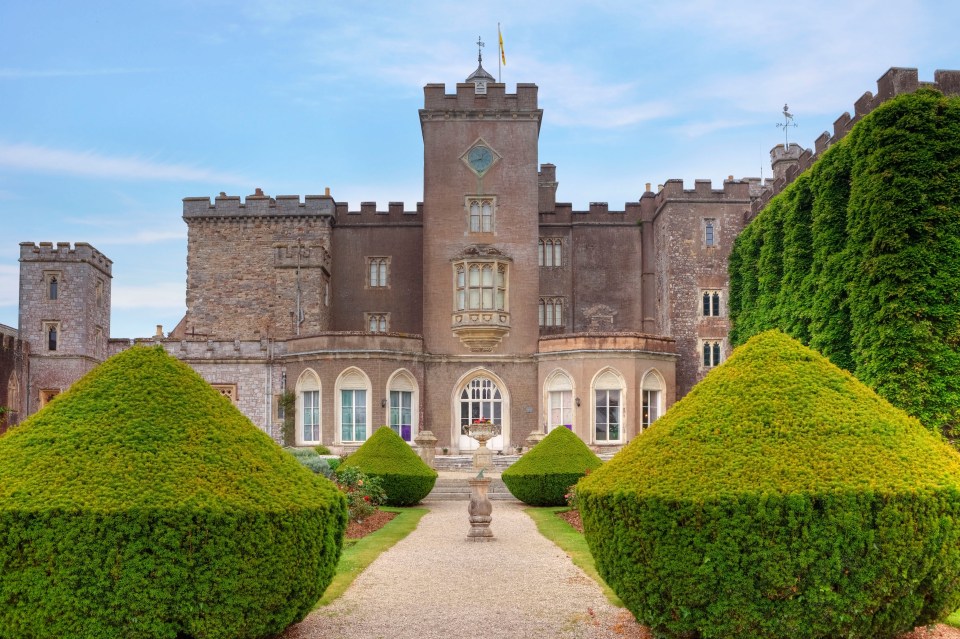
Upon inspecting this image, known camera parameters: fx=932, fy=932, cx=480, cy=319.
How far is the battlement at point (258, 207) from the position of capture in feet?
134

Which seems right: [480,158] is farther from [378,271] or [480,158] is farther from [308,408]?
[308,408]

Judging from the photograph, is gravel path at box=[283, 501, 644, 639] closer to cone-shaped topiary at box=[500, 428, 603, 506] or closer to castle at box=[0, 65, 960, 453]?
cone-shaped topiary at box=[500, 428, 603, 506]

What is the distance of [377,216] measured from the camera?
41.6 meters

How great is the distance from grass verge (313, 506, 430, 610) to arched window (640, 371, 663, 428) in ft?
50.3

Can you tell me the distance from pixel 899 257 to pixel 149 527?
68.4 ft

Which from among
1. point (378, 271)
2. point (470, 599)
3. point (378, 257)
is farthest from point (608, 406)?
point (470, 599)

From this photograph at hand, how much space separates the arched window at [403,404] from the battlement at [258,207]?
9.56 m

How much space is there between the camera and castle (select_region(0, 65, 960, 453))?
114ft

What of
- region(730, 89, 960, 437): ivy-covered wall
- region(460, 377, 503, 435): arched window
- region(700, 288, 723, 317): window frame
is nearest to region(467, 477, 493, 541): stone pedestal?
region(730, 89, 960, 437): ivy-covered wall

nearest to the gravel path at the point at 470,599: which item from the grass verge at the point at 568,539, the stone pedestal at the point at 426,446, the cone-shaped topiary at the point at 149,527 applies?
the grass verge at the point at 568,539

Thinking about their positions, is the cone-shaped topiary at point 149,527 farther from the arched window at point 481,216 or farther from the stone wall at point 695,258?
the stone wall at point 695,258

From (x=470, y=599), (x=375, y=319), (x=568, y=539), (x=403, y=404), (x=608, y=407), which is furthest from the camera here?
(x=375, y=319)

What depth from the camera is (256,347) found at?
36.8m

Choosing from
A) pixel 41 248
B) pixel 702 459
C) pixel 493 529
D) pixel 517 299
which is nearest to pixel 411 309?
pixel 517 299
